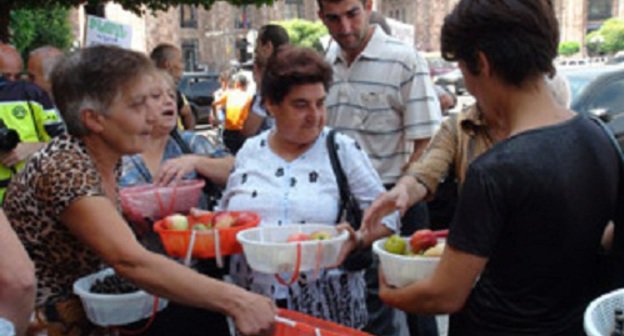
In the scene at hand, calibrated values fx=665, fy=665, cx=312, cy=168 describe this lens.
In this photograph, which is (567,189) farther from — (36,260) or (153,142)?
(153,142)

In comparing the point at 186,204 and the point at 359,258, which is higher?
the point at 186,204

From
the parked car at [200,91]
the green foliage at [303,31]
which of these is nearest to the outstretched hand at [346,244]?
the parked car at [200,91]

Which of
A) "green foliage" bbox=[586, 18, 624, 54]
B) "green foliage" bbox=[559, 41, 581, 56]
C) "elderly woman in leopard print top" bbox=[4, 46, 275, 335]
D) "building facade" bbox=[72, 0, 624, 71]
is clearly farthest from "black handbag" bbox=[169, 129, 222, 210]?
"green foliage" bbox=[559, 41, 581, 56]

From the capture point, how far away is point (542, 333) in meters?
1.78

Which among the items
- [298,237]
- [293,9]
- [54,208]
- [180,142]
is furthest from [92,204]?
[293,9]

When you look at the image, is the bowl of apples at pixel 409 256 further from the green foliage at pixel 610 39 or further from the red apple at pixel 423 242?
the green foliage at pixel 610 39

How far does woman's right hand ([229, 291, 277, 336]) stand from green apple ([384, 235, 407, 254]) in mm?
436

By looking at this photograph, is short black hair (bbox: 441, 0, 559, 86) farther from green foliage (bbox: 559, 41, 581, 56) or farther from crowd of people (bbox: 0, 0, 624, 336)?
green foliage (bbox: 559, 41, 581, 56)

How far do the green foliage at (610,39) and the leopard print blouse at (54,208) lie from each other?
62.0m

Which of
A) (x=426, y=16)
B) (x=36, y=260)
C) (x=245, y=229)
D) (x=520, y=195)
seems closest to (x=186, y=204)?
(x=245, y=229)

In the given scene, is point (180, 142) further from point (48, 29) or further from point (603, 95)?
point (48, 29)

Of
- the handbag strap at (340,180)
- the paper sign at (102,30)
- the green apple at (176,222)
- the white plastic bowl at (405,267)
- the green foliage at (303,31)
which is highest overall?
the green foliage at (303,31)

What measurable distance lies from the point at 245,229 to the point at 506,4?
116cm

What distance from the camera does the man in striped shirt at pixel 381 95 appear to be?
3.55 m
